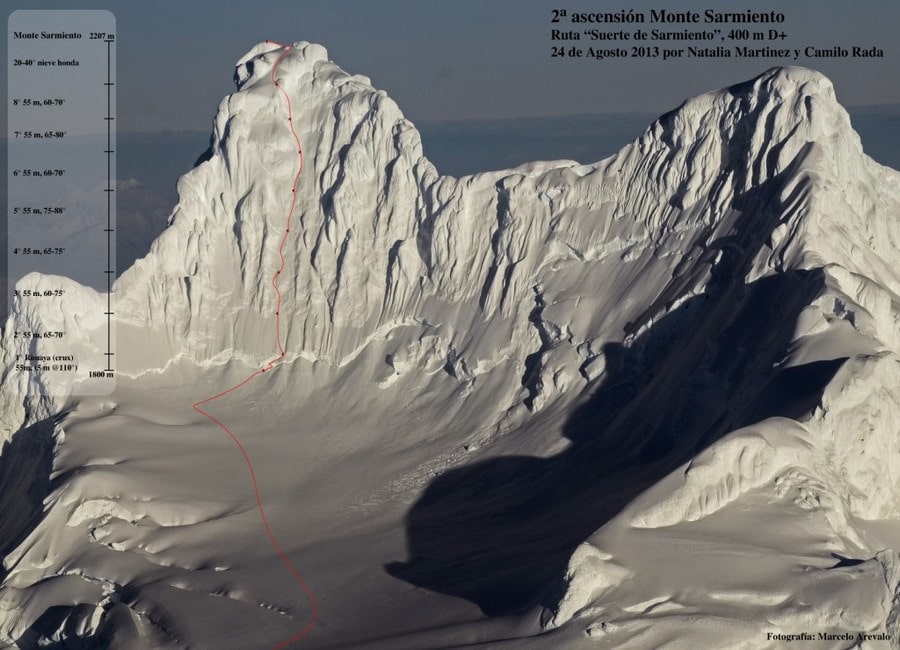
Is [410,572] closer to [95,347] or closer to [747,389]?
[747,389]

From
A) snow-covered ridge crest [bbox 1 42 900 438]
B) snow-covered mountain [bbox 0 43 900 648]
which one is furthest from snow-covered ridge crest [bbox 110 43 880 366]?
snow-covered mountain [bbox 0 43 900 648]

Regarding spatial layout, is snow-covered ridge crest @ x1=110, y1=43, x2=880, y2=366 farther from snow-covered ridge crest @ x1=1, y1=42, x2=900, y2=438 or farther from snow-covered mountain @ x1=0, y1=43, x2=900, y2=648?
snow-covered mountain @ x1=0, y1=43, x2=900, y2=648

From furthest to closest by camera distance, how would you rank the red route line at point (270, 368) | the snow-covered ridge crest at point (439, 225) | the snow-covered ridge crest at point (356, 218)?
the snow-covered ridge crest at point (356, 218) < the snow-covered ridge crest at point (439, 225) < the red route line at point (270, 368)

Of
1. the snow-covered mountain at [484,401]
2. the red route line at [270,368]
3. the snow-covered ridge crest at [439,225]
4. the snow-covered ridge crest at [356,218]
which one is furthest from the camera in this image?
the snow-covered ridge crest at [356,218]

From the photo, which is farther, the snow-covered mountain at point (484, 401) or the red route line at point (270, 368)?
the red route line at point (270, 368)

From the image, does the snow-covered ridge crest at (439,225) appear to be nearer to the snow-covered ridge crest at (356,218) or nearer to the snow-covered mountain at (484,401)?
the snow-covered ridge crest at (356,218)

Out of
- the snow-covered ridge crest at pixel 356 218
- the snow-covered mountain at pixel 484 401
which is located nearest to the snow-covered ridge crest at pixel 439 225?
the snow-covered ridge crest at pixel 356 218

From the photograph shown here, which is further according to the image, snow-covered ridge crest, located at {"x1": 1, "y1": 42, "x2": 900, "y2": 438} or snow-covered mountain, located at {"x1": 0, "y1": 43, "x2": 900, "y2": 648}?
snow-covered ridge crest, located at {"x1": 1, "y1": 42, "x2": 900, "y2": 438}

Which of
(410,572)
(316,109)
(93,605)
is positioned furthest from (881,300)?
(316,109)
